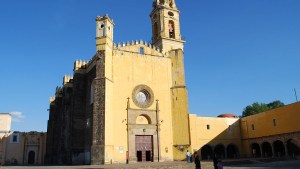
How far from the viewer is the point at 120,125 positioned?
28.6 m

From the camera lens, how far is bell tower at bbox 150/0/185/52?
3575 centimetres

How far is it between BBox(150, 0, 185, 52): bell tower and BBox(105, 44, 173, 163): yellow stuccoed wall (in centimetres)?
313

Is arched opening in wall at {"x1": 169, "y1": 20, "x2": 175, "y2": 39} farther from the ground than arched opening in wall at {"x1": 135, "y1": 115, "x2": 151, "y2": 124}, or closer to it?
farther from the ground

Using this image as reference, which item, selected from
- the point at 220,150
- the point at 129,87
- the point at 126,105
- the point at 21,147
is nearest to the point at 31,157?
the point at 21,147

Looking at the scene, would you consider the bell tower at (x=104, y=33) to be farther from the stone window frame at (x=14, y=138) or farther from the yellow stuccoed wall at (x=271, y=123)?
the stone window frame at (x=14, y=138)

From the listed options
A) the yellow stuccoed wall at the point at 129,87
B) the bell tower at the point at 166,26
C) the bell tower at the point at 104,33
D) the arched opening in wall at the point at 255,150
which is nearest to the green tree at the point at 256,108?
the arched opening in wall at the point at 255,150

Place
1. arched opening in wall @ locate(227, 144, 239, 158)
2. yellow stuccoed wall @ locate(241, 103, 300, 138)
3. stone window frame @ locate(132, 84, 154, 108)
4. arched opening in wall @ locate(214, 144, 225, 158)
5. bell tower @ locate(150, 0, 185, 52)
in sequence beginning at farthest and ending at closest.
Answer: arched opening in wall @ locate(227, 144, 239, 158) < arched opening in wall @ locate(214, 144, 225, 158) < bell tower @ locate(150, 0, 185, 52) < yellow stuccoed wall @ locate(241, 103, 300, 138) < stone window frame @ locate(132, 84, 154, 108)

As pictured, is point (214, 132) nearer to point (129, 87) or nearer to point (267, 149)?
point (267, 149)

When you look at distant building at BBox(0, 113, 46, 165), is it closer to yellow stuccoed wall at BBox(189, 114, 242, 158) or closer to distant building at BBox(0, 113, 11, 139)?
distant building at BBox(0, 113, 11, 139)

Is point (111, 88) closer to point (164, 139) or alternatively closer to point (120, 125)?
point (120, 125)

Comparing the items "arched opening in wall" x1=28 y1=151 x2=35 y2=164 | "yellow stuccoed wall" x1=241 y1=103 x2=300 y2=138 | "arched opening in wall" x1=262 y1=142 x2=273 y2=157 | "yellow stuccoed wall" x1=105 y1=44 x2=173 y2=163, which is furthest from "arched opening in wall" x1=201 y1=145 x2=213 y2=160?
"arched opening in wall" x1=28 y1=151 x2=35 y2=164

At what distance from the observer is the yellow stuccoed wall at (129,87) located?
27.7 m

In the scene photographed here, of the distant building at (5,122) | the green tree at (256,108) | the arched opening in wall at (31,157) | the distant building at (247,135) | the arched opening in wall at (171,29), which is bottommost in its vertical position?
the arched opening in wall at (31,157)

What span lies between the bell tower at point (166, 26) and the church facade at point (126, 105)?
65 cm
